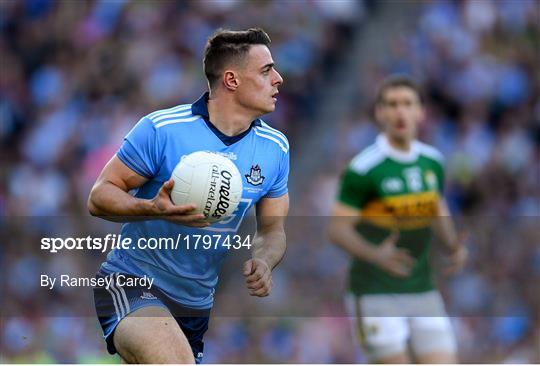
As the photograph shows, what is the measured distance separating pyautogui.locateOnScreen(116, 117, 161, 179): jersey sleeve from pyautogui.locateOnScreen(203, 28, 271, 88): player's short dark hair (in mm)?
497

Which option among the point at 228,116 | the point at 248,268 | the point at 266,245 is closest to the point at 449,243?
the point at 266,245

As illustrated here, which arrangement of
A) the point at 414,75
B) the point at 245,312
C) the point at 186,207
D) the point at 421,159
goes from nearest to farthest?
the point at 186,207
the point at 421,159
the point at 245,312
the point at 414,75

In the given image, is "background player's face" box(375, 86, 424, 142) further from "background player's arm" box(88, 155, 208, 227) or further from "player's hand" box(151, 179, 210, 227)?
"player's hand" box(151, 179, 210, 227)

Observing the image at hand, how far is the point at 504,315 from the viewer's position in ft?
31.3

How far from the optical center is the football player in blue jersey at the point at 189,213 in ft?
17.9

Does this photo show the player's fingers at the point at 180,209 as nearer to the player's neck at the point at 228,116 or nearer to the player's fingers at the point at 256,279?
the player's fingers at the point at 256,279

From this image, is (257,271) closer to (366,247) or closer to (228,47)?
(228,47)

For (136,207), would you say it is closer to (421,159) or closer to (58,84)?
(421,159)

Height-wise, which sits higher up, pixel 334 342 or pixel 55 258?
pixel 55 258

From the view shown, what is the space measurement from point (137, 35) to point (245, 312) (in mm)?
4814

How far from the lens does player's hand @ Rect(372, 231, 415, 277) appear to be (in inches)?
296

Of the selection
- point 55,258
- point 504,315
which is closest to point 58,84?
point 55,258

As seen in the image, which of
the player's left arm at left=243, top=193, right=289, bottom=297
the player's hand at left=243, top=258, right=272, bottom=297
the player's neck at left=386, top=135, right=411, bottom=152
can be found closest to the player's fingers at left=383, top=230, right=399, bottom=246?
the player's neck at left=386, top=135, right=411, bottom=152

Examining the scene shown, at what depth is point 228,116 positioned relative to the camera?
5879 mm
